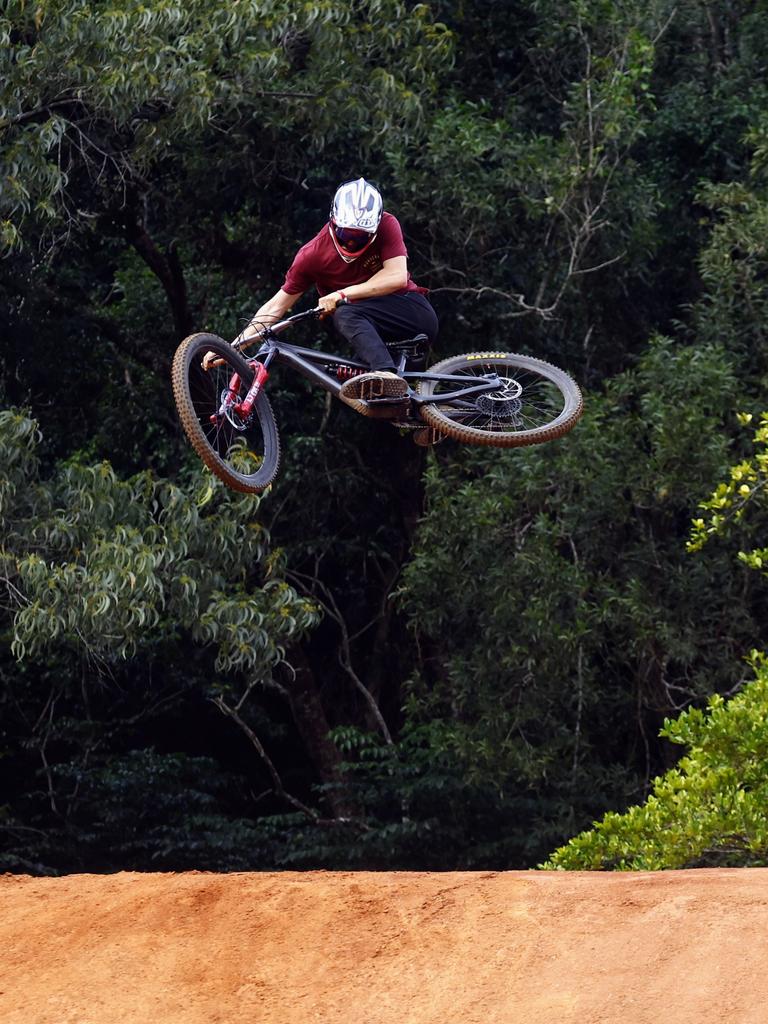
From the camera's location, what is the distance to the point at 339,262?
339 inches

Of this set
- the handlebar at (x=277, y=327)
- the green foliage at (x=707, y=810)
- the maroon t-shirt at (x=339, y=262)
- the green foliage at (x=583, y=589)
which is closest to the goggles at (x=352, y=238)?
the maroon t-shirt at (x=339, y=262)

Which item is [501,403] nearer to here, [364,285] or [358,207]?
[364,285]

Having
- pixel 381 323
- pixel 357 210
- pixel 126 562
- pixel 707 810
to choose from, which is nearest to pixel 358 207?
pixel 357 210

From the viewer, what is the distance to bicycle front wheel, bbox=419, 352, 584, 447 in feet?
28.8

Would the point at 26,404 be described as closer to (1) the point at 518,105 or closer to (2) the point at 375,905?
(1) the point at 518,105

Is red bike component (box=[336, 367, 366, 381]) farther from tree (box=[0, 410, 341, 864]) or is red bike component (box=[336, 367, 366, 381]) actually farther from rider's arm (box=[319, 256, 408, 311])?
tree (box=[0, 410, 341, 864])

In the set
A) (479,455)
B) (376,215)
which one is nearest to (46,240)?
(479,455)

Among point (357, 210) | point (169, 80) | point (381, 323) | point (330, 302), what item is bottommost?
point (381, 323)

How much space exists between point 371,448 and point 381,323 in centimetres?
813

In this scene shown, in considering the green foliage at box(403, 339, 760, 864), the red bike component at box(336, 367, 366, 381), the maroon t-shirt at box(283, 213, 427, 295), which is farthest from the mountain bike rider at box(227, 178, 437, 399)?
the green foliage at box(403, 339, 760, 864)

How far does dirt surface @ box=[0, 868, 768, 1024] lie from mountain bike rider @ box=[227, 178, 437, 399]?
2.66 metres

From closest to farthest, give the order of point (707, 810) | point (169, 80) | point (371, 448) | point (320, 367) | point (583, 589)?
point (320, 367)
point (707, 810)
point (169, 80)
point (583, 589)
point (371, 448)

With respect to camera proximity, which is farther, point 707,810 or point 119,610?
point 119,610

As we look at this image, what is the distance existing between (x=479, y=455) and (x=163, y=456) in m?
3.08
